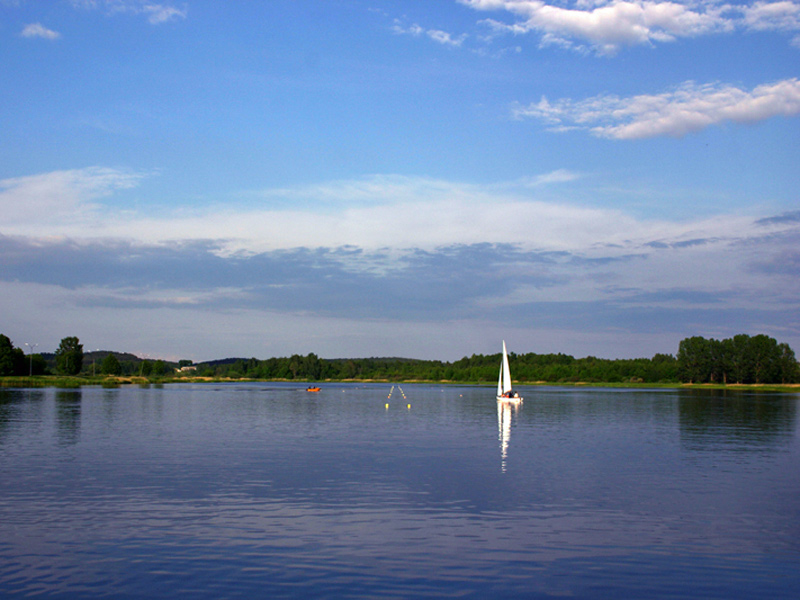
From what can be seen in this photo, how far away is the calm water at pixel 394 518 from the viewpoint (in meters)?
17.1

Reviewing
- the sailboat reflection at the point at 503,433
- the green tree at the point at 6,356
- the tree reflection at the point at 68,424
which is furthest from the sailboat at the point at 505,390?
the green tree at the point at 6,356

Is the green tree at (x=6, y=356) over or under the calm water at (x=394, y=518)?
over

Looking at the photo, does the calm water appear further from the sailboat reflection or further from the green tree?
the green tree

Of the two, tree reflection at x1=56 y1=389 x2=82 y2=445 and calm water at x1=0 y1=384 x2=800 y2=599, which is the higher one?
calm water at x1=0 y1=384 x2=800 y2=599

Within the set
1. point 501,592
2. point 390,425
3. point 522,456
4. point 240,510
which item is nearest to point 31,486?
point 240,510

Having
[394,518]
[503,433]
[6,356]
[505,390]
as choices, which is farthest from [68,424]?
[6,356]

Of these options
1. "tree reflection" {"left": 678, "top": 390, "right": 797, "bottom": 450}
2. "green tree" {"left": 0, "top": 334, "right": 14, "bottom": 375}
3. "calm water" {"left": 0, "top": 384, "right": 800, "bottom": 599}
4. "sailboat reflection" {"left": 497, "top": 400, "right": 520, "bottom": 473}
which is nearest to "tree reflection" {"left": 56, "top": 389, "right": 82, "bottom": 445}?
"calm water" {"left": 0, "top": 384, "right": 800, "bottom": 599}

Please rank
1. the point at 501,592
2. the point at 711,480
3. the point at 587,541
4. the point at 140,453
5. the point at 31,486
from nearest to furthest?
the point at 501,592 → the point at 587,541 → the point at 31,486 → the point at 711,480 → the point at 140,453

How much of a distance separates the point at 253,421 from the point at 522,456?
3432 centimetres

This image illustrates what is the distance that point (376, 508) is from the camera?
2556 centimetres

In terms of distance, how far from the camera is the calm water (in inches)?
674

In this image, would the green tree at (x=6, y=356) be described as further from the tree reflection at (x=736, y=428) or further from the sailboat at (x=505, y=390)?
the tree reflection at (x=736, y=428)

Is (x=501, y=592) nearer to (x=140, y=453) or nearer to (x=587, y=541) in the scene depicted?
(x=587, y=541)

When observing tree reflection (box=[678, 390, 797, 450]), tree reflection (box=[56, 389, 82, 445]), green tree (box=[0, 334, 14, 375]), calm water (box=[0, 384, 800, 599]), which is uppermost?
green tree (box=[0, 334, 14, 375])
